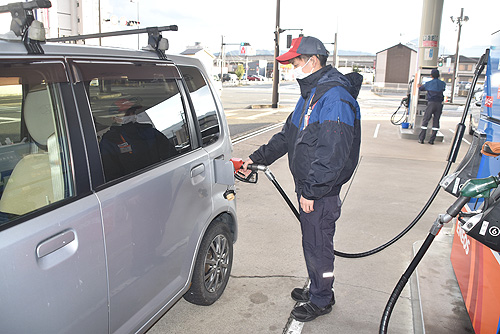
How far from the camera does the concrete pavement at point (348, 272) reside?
10.4ft

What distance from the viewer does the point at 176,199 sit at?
263 cm

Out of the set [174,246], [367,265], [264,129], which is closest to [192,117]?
[174,246]

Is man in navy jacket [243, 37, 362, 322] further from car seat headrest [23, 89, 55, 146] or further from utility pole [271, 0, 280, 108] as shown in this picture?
utility pole [271, 0, 280, 108]

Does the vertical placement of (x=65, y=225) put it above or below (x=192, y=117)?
below

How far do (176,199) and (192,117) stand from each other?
0.70 meters

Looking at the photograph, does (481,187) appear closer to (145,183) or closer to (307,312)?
(307,312)

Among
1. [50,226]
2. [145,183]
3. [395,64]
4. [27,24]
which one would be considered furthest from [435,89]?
[395,64]

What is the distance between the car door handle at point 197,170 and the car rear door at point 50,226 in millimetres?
927

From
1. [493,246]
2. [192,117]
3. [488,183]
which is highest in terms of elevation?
[192,117]

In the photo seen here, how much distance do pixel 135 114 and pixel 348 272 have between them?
102 inches

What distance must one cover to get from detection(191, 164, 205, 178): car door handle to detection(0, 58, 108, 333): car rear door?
927mm

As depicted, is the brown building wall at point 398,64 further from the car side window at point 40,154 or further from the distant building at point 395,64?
the car side window at point 40,154

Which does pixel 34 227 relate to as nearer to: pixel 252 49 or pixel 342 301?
pixel 342 301

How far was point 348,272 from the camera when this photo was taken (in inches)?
159
